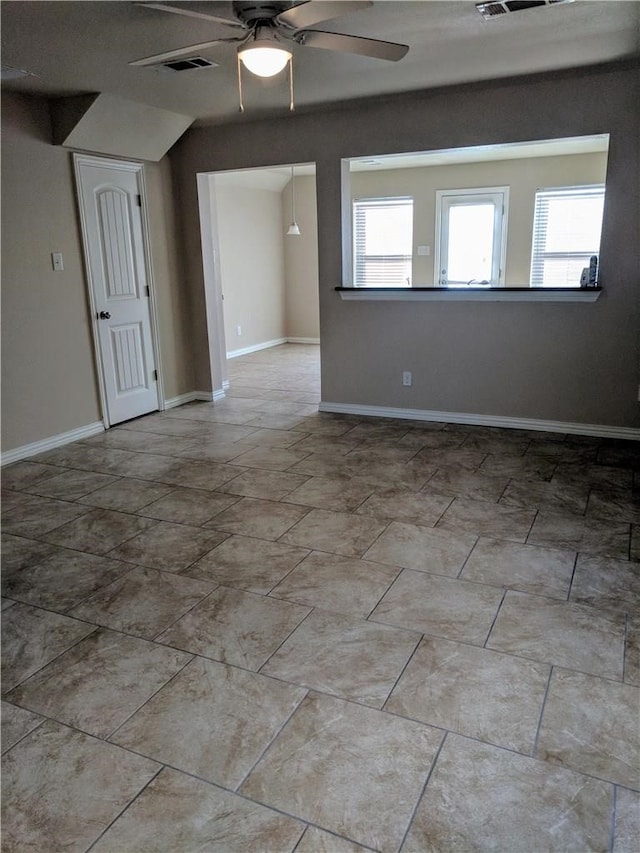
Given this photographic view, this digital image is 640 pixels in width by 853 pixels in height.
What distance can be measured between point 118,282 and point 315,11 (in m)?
3.30

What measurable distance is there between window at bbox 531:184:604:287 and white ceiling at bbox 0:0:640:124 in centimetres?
344

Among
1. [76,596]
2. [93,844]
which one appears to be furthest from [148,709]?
[76,596]

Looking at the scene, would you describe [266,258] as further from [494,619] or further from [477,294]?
[494,619]

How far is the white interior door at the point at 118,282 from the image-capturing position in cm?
484

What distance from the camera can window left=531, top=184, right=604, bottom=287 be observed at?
704 centimetres

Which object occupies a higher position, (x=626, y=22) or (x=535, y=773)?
(x=626, y=22)

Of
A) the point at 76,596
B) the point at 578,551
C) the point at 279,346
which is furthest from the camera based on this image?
the point at 279,346

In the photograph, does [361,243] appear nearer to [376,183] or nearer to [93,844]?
[376,183]

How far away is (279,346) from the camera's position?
370 inches

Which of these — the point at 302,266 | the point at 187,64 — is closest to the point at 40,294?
the point at 187,64

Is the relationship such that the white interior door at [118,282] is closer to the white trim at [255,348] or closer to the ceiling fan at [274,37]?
the ceiling fan at [274,37]

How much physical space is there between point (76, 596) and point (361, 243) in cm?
675

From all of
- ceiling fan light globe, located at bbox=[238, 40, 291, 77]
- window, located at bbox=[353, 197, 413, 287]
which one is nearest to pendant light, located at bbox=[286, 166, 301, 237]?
window, located at bbox=[353, 197, 413, 287]

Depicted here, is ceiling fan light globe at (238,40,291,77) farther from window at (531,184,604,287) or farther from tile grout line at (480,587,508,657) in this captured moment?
window at (531,184,604,287)
